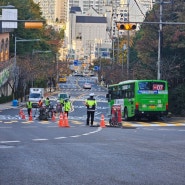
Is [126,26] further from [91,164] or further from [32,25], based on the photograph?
[91,164]

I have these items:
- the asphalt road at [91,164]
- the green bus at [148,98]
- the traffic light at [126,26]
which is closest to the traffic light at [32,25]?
the traffic light at [126,26]

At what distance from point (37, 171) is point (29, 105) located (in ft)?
125

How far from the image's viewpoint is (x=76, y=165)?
14594 millimetres

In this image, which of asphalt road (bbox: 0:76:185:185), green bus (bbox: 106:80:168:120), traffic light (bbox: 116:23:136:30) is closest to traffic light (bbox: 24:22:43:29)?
traffic light (bbox: 116:23:136:30)

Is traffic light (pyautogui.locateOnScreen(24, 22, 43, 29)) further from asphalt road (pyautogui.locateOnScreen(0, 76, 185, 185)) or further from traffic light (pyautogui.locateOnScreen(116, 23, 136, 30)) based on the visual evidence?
asphalt road (pyautogui.locateOnScreen(0, 76, 185, 185))

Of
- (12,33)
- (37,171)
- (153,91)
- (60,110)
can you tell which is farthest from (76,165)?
(12,33)

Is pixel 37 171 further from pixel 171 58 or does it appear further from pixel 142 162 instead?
pixel 171 58

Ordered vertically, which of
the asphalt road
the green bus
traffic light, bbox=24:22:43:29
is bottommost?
the asphalt road

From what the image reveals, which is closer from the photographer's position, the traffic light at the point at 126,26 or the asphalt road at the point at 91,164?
the asphalt road at the point at 91,164

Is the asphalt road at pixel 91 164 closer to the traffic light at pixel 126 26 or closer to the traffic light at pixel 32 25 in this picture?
the traffic light at pixel 126 26

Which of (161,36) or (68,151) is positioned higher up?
(161,36)

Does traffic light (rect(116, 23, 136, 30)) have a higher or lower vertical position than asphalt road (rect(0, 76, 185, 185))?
higher

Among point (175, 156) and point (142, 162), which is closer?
point (142, 162)

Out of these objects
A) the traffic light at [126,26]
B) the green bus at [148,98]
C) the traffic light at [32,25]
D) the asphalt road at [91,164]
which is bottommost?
the asphalt road at [91,164]
